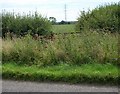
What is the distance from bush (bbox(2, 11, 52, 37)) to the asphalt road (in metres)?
10.4

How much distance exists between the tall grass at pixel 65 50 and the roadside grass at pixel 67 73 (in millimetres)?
445

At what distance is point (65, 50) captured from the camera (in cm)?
1057

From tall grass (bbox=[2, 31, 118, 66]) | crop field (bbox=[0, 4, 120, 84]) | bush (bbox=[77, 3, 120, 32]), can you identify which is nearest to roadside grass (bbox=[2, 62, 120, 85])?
crop field (bbox=[0, 4, 120, 84])

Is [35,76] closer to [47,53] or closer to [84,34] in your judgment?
[47,53]

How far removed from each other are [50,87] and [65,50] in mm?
2969

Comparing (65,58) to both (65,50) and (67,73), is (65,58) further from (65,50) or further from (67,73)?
(67,73)

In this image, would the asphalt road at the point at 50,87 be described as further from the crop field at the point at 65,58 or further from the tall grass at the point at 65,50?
the tall grass at the point at 65,50

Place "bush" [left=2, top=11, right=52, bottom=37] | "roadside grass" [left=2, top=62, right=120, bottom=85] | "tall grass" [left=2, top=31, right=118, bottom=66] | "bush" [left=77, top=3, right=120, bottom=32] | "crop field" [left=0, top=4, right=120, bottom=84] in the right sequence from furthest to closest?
1. "bush" [left=2, top=11, right=52, bottom=37]
2. "bush" [left=77, top=3, right=120, bottom=32]
3. "tall grass" [left=2, top=31, right=118, bottom=66]
4. "crop field" [left=0, top=4, right=120, bottom=84]
5. "roadside grass" [left=2, top=62, right=120, bottom=85]

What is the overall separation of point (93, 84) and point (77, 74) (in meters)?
0.61

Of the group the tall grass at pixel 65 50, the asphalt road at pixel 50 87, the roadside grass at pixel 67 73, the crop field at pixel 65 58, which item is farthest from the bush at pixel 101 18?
the asphalt road at pixel 50 87

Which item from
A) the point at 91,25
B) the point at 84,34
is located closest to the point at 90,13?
the point at 91,25

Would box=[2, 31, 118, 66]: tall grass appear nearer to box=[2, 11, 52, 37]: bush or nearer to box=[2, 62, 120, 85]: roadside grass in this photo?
box=[2, 62, 120, 85]: roadside grass

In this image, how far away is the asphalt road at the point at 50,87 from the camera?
7.45 m

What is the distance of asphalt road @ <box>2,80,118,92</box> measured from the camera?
7450mm
